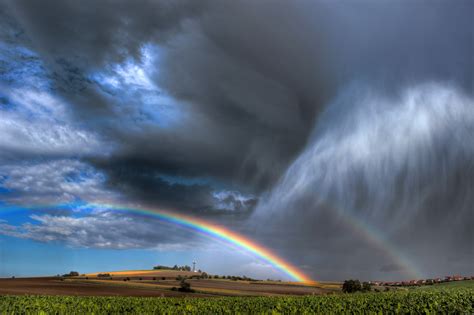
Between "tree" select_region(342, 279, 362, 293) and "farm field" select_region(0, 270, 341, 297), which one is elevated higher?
"tree" select_region(342, 279, 362, 293)

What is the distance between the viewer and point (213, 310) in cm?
3469

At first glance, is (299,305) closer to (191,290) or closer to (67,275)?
(191,290)

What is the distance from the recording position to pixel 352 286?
127375 mm

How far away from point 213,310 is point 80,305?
1572cm

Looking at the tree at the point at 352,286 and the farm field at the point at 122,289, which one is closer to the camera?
the farm field at the point at 122,289

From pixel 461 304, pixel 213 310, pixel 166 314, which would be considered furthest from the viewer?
pixel 461 304

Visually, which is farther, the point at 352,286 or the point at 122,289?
the point at 352,286

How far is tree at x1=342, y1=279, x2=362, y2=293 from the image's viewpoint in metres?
126

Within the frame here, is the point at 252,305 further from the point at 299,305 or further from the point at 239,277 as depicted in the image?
the point at 239,277

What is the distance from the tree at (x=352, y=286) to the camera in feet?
414

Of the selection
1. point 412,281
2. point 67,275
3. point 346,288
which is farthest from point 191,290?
point 412,281

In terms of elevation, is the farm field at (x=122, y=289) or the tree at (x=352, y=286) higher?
the tree at (x=352, y=286)

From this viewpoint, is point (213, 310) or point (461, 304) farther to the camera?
point (461, 304)

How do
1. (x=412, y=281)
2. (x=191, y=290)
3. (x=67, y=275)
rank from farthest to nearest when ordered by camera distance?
(x=412, y=281), (x=67, y=275), (x=191, y=290)
